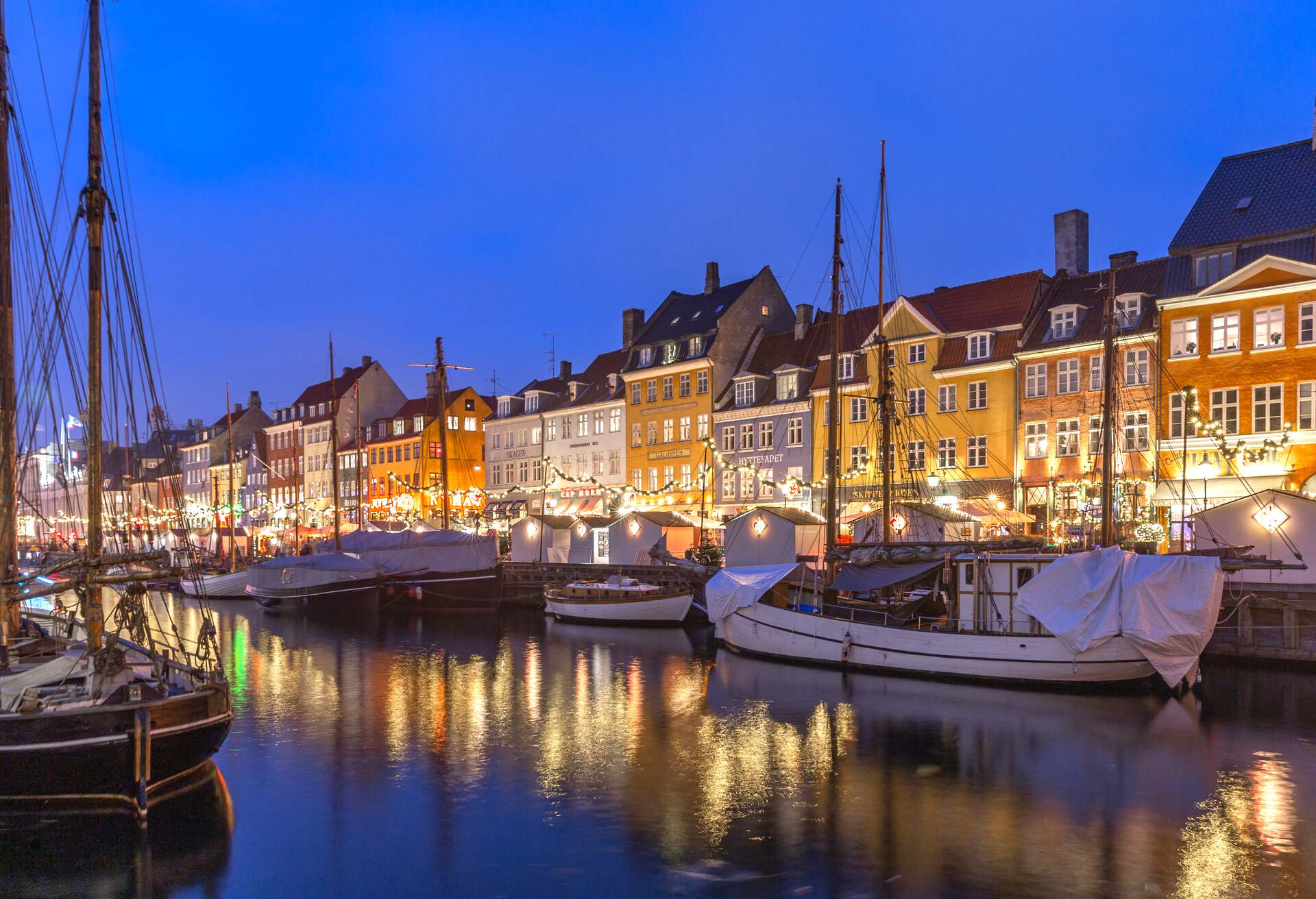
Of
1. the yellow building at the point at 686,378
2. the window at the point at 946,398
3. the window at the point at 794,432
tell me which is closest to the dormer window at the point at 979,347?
the window at the point at 946,398

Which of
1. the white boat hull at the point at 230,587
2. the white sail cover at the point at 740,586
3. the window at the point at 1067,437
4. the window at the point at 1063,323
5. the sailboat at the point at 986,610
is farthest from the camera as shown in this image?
the white boat hull at the point at 230,587

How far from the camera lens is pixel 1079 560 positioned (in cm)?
2711

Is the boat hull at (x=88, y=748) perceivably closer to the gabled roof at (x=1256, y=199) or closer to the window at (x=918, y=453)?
the gabled roof at (x=1256, y=199)

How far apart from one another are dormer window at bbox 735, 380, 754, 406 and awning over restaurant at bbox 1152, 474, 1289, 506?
2511cm

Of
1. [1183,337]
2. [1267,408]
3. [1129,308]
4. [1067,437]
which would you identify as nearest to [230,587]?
[1067,437]

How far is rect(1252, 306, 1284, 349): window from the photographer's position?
133ft

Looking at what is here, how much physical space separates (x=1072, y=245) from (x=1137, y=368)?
1025 centimetres

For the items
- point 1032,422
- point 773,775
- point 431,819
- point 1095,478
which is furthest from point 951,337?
point 431,819

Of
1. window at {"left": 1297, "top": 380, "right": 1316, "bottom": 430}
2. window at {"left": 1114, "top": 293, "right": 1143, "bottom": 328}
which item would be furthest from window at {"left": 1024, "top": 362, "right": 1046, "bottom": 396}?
window at {"left": 1297, "top": 380, "right": 1316, "bottom": 430}

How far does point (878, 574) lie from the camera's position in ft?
107

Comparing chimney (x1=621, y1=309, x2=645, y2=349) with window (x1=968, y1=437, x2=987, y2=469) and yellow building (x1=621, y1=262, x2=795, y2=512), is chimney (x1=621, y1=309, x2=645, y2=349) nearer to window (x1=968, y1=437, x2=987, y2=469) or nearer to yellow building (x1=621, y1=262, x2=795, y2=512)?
yellow building (x1=621, y1=262, x2=795, y2=512)

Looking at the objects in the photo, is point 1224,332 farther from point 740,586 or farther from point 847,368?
point 740,586

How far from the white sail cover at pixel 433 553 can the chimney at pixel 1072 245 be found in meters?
32.0

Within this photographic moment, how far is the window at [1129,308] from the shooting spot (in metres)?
45.8
